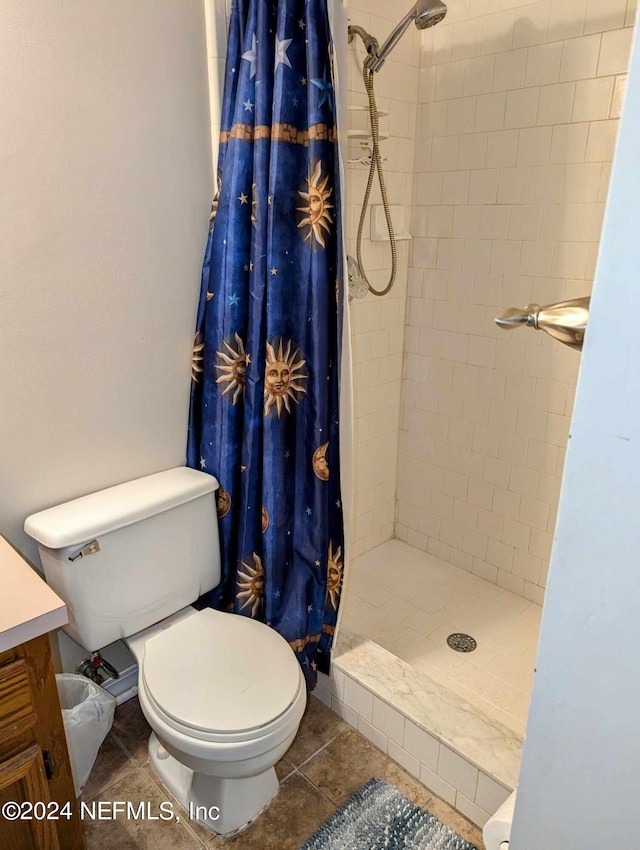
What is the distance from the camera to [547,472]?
215cm

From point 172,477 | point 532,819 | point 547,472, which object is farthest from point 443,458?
point 532,819

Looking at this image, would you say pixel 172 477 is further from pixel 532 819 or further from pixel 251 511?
pixel 532 819

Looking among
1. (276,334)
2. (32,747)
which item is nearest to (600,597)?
→ (32,747)

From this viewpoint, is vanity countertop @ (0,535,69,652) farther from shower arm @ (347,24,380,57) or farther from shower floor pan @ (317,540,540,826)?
shower arm @ (347,24,380,57)

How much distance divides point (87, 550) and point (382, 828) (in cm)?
104

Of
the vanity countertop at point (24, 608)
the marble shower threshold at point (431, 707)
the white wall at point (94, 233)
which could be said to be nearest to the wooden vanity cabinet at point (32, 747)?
the vanity countertop at point (24, 608)

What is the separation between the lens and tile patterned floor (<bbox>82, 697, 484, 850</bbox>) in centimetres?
151

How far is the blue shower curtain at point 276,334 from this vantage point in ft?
4.91

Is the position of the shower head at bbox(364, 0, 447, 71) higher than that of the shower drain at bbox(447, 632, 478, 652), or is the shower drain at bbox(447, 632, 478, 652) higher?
the shower head at bbox(364, 0, 447, 71)

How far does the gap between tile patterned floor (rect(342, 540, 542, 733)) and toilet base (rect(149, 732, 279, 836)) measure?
612 millimetres

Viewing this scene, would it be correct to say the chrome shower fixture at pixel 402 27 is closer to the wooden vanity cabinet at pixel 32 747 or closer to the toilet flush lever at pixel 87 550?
the toilet flush lever at pixel 87 550

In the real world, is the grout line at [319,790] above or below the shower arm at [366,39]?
below

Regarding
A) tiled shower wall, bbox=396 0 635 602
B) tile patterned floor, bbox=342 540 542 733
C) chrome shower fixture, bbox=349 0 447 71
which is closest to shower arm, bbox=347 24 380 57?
chrome shower fixture, bbox=349 0 447 71

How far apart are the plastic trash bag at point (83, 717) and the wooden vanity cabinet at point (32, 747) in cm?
39
